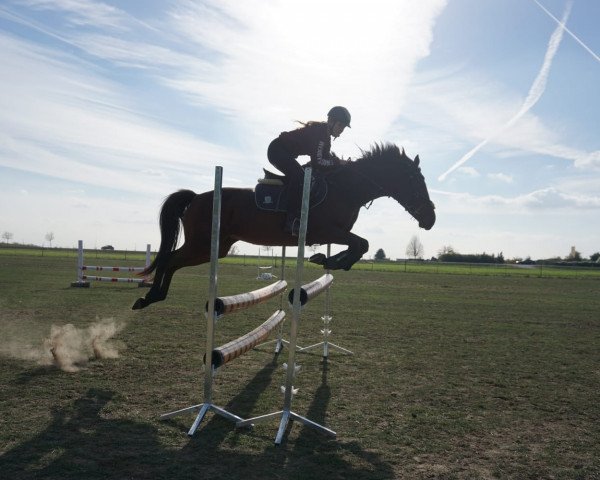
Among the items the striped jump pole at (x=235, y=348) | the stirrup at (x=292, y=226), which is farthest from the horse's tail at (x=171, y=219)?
the striped jump pole at (x=235, y=348)

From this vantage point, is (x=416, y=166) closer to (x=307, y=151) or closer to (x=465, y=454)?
(x=307, y=151)

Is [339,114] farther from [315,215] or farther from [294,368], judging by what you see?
[294,368]

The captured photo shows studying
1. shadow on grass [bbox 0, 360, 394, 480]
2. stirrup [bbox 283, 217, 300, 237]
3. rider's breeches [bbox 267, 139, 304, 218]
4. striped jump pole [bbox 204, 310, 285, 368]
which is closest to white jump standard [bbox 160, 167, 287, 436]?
striped jump pole [bbox 204, 310, 285, 368]

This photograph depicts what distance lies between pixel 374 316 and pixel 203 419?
8364mm

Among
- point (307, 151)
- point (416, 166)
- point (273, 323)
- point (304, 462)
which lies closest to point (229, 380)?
point (273, 323)

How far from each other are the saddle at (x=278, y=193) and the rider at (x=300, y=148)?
4.2 inches

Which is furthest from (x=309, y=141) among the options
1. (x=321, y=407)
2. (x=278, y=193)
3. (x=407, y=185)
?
(x=321, y=407)

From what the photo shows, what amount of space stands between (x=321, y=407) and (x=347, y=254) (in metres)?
1.73

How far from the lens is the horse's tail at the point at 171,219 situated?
639 centimetres

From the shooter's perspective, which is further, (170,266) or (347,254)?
(170,266)

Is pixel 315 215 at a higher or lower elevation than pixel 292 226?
higher

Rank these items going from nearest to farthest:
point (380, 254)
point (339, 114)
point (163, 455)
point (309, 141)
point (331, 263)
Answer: point (163, 455)
point (331, 263)
point (339, 114)
point (309, 141)
point (380, 254)

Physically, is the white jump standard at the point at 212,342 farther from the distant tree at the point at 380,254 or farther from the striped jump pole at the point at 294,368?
the distant tree at the point at 380,254

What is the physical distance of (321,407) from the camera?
16.1ft
